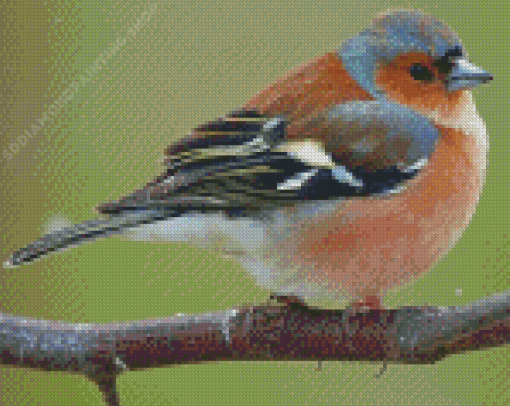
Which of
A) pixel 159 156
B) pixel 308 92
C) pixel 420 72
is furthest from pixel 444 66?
pixel 159 156

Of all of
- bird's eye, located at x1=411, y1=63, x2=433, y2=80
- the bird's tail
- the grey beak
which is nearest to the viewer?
the bird's tail

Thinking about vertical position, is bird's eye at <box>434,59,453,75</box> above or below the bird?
above

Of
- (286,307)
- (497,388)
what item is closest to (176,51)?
(286,307)

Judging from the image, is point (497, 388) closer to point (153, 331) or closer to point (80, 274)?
point (153, 331)

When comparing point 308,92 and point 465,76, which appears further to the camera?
point 308,92

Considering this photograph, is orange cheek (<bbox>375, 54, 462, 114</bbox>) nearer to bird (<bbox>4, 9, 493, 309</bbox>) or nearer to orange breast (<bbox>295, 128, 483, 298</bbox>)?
bird (<bbox>4, 9, 493, 309</bbox>)

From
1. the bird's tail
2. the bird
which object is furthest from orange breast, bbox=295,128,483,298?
the bird's tail

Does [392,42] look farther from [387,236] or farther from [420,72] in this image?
[387,236]

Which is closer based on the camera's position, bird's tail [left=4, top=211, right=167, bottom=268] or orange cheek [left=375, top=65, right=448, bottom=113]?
bird's tail [left=4, top=211, right=167, bottom=268]
